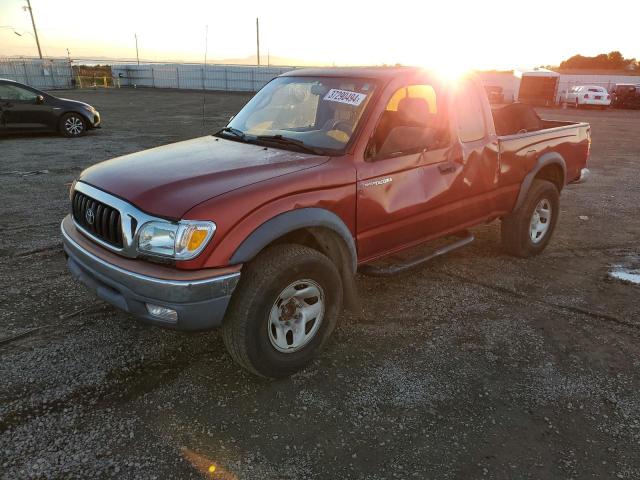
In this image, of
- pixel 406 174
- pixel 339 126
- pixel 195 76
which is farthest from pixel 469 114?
pixel 195 76

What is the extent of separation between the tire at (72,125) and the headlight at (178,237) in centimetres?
1181

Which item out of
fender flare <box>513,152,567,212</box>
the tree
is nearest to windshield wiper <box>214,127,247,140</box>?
fender flare <box>513,152,567,212</box>

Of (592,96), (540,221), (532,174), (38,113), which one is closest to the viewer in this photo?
(532,174)

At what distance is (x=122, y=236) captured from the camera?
2.77 m

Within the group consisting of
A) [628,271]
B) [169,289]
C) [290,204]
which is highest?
[290,204]

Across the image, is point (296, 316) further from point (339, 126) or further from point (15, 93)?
point (15, 93)

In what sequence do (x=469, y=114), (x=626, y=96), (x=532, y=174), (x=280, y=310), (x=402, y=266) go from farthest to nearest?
1. (x=626, y=96)
2. (x=532, y=174)
3. (x=469, y=114)
4. (x=402, y=266)
5. (x=280, y=310)

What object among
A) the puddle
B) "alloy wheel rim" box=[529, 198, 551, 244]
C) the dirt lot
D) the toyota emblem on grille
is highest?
the toyota emblem on grille

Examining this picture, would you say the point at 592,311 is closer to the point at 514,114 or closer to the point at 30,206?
the point at 514,114

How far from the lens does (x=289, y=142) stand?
3.52 metres

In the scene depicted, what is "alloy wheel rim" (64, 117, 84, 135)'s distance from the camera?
499 inches

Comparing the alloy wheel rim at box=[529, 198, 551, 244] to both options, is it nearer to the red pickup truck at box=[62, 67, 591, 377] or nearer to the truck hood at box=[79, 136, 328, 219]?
the red pickup truck at box=[62, 67, 591, 377]

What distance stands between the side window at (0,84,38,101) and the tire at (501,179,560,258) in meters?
11.8

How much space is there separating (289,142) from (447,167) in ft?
4.25
